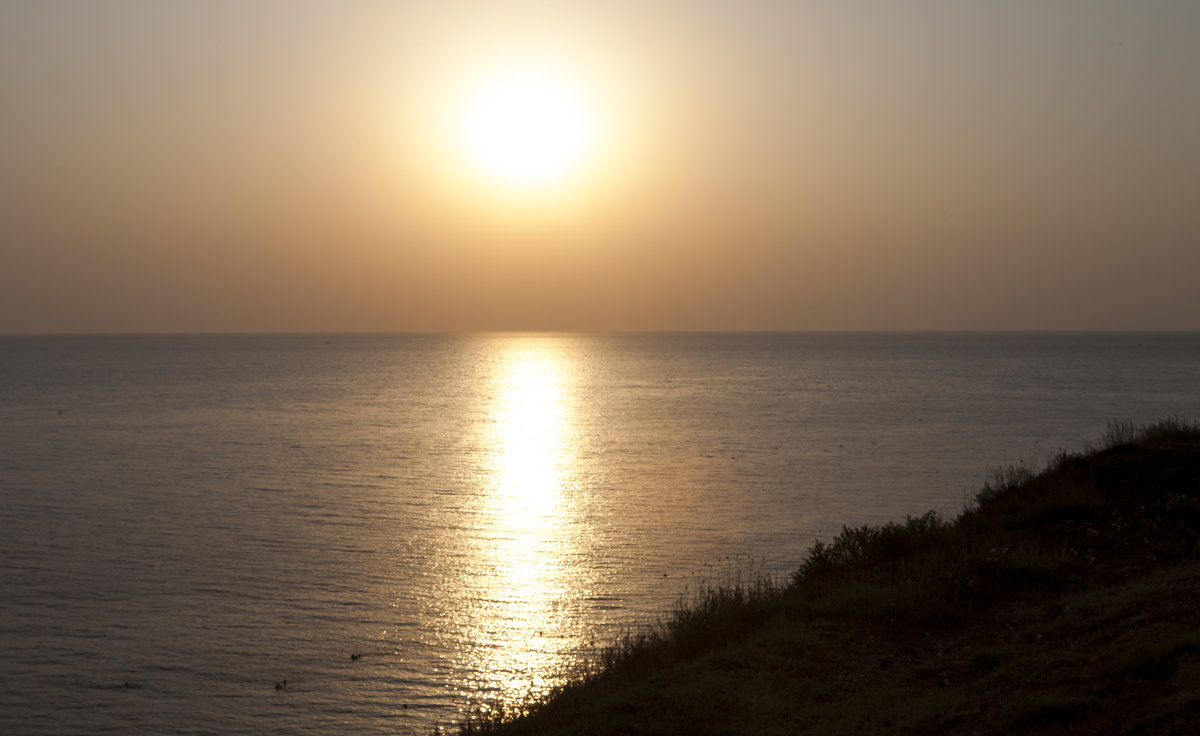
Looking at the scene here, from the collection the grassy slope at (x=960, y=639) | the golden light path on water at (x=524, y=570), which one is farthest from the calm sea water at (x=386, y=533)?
the grassy slope at (x=960, y=639)

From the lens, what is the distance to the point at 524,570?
87.7 ft

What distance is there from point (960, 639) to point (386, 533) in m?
22.8

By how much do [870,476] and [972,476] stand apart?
4.32m

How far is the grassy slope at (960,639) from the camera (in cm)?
948

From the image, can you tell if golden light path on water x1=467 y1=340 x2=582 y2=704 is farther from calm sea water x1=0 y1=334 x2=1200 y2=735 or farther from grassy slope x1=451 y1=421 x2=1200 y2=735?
grassy slope x1=451 y1=421 x2=1200 y2=735

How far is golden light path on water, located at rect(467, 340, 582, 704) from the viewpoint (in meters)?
18.8

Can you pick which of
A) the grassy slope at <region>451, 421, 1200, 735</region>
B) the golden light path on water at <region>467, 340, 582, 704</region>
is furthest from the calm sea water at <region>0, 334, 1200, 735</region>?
the grassy slope at <region>451, 421, 1200, 735</region>

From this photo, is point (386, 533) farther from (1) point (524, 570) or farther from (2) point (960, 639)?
(2) point (960, 639)

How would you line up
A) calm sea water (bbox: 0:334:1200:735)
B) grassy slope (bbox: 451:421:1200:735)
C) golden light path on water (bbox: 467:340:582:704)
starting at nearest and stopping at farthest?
grassy slope (bbox: 451:421:1200:735), calm sea water (bbox: 0:334:1200:735), golden light path on water (bbox: 467:340:582:704)

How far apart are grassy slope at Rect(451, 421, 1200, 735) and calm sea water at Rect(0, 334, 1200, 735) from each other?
5.43m

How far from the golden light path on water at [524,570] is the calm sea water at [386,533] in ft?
0.31

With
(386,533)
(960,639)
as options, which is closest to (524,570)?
(386,533)

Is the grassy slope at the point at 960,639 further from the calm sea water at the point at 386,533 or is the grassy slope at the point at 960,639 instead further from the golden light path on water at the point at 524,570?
the calm sea water at the point at 386,533

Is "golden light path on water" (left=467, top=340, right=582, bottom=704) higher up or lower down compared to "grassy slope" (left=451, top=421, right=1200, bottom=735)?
lower down
